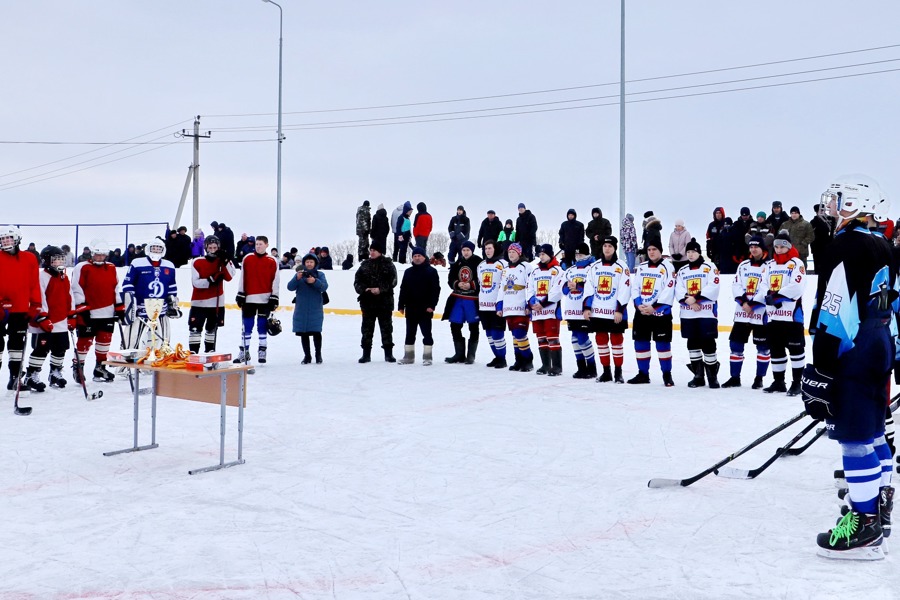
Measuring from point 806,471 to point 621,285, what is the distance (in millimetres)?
4019

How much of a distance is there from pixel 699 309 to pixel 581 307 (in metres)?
1.29

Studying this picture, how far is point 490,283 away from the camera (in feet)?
33.8

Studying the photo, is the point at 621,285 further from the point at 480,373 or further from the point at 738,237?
the point at 738,237

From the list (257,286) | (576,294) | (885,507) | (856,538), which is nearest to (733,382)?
→ (576,294)

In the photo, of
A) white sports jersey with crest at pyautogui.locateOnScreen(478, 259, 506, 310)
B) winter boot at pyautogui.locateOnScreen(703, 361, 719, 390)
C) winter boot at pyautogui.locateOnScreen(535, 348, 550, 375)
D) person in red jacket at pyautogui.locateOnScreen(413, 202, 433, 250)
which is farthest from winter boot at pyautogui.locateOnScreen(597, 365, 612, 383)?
person in red jacket at pyautogui.locateOnScreen(413, 202, 433, 250)

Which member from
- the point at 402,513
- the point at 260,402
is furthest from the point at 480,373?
the point at 402,513

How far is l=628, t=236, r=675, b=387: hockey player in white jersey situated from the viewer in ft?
28.6

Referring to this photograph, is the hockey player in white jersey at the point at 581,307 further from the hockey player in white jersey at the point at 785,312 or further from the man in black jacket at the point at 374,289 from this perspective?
the man in black jacket at the point at 374,289

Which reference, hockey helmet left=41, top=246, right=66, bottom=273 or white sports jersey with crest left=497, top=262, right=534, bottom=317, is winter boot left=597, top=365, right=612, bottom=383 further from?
hockey helmet left=41, top=246, right=66, bottom=273

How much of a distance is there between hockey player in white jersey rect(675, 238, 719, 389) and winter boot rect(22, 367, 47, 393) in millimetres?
6206

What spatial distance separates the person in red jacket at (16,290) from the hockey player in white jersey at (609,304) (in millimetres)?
5349

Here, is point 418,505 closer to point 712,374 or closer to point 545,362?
point 712,374

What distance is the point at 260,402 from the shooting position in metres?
7.64

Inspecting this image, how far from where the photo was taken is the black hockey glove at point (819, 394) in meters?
3.51
